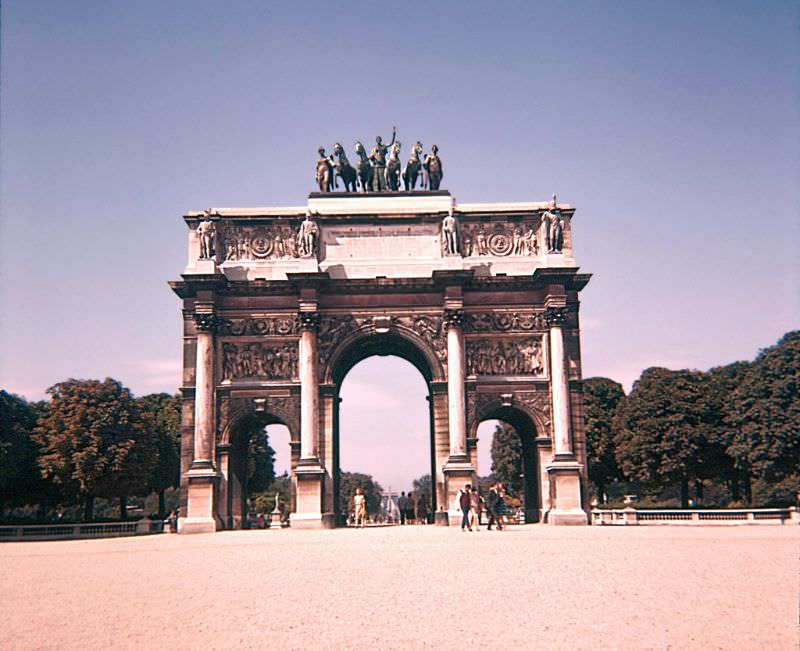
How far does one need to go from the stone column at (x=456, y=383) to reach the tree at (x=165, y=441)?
809 inches

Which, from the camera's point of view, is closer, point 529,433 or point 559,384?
point 559,384

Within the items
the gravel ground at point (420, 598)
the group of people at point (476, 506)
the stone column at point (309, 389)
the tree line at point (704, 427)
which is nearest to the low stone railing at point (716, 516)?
the tree line at point (704, 427)

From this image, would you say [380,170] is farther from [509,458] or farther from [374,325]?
[509,458]

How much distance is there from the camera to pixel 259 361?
41.3 metres

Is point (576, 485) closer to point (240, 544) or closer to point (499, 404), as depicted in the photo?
point (499, 404)

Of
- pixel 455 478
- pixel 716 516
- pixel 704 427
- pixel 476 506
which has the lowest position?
pixel 716 516

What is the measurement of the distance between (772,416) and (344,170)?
26.1m

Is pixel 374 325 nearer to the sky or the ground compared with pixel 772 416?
nearer to the sky

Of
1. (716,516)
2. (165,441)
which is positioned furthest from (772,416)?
(165,441)

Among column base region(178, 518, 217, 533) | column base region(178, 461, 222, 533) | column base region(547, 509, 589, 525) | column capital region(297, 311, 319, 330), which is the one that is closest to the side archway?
column base region(547, 509, 589, 525)

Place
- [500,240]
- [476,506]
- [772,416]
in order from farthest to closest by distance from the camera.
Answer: [772,416] → [500,240] → [476,506]

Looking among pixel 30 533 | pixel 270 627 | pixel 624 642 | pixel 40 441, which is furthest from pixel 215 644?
pixel 40 441

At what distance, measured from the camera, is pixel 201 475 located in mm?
39062

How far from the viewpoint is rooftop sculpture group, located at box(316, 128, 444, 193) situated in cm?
4372
